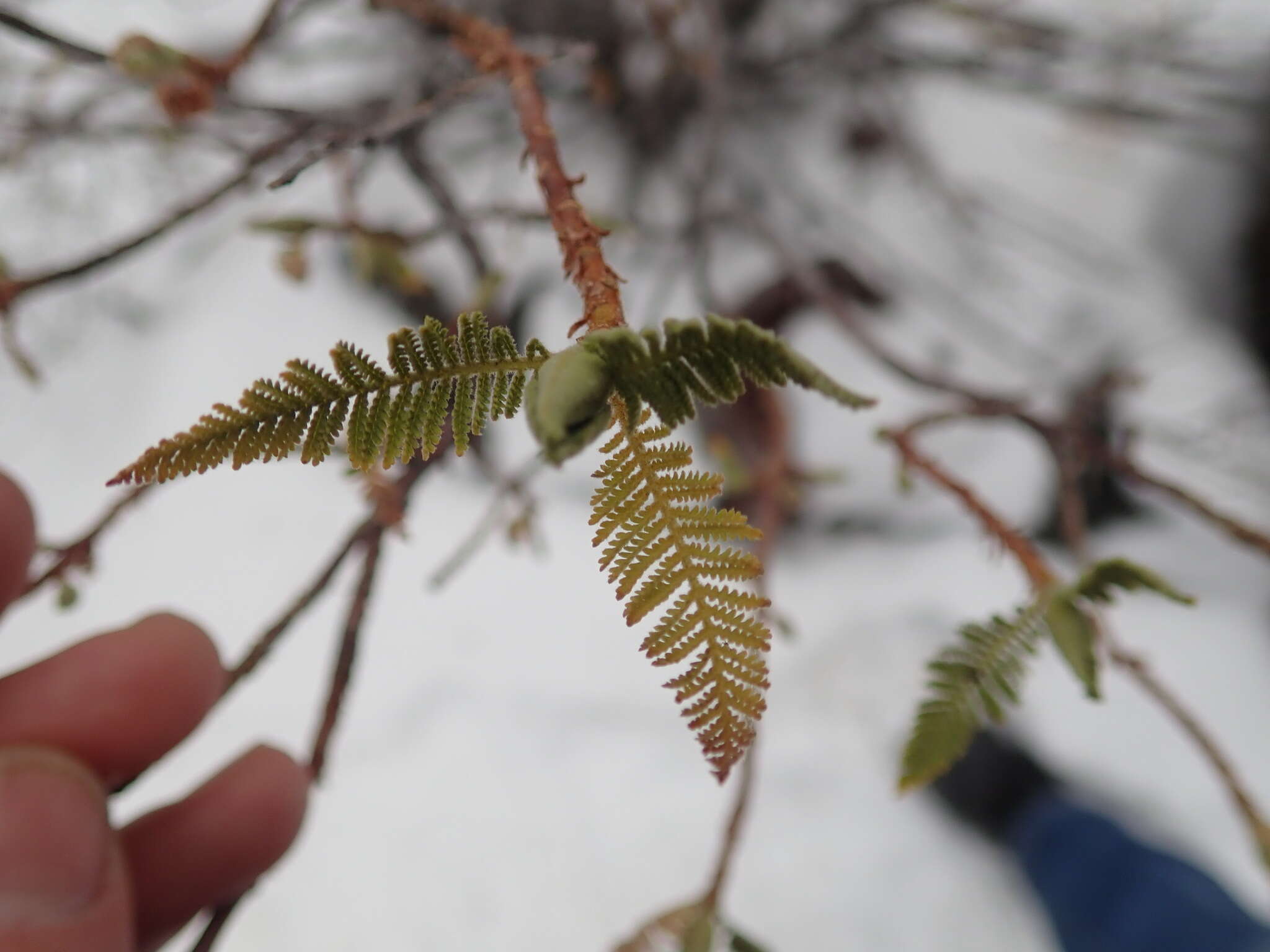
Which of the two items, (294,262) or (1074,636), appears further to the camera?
(294,262)

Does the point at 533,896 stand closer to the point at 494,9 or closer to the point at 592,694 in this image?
the point at 592,694

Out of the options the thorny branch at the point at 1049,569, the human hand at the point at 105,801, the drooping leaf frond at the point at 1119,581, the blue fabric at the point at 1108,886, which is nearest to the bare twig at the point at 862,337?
the thorny branch at the point at 1049,569

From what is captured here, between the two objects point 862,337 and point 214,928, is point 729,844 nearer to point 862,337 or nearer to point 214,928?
point 214,928

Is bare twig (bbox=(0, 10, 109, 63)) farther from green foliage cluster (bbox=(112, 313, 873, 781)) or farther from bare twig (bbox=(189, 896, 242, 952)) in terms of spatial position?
bare twig (bbox=(189, 896, 242, 952))

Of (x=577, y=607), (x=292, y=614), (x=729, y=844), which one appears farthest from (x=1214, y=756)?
(x=577, y=607)

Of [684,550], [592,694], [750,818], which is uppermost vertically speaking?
[684,550]

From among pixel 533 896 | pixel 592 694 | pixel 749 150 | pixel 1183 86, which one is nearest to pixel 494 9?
pixel 749 150

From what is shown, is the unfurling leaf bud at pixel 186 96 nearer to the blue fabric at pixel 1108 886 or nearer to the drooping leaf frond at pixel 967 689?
the drooping leaf frond at pixel 967 689
